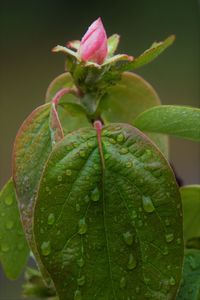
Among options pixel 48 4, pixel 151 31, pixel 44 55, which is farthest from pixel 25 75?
pixel 151 31

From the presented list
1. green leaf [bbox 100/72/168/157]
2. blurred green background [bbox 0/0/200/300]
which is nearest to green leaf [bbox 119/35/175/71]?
green leaf [bbox 100/72/168/157]

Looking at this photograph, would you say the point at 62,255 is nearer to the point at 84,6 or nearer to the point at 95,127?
the point at 95,127

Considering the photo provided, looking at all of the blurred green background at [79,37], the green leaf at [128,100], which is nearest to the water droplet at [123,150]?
the green leaf at [128,100]

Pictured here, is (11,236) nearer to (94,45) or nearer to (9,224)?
(9,224)

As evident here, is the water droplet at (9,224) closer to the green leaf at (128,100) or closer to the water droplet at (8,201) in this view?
the water droplet at (8,201)

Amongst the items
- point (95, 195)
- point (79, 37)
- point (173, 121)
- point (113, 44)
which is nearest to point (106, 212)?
point (95, 195)
